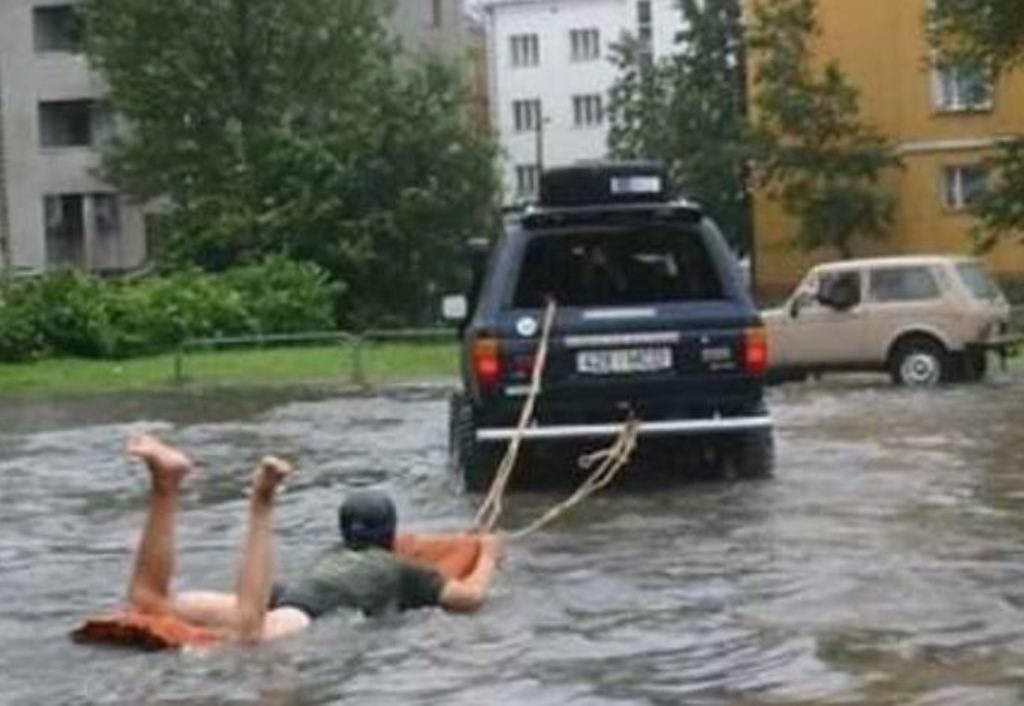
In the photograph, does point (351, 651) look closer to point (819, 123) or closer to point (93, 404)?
point (93, 404)

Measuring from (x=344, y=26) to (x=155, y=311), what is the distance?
22.1 m

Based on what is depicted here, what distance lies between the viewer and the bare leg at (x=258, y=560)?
11141 millimetres

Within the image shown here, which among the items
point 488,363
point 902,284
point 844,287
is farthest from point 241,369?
point 488,363

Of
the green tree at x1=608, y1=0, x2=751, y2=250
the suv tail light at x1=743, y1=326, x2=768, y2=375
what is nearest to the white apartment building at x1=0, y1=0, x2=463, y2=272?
the green tree at x1=608, y1=0, x2=751, y2=250

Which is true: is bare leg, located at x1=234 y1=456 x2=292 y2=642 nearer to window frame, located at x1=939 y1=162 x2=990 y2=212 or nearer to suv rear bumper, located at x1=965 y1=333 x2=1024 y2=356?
suv rear bumper, located at x1=965 y1=333 x2=1024 y2=356

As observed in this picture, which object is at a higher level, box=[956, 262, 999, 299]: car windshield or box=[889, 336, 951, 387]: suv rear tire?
box=[956, 262, 999, 299]: car windshield

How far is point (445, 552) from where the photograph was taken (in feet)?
42.1

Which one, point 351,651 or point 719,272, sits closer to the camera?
point 351,651

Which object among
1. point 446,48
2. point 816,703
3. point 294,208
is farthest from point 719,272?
point 446,48

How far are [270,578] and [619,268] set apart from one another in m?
7.05

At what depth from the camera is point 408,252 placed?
176ft

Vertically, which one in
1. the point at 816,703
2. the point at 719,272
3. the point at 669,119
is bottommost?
the point at 816,703

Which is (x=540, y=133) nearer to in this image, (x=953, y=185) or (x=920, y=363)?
(x=953, y=185)

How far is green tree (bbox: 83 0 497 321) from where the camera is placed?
5375 centimetres
